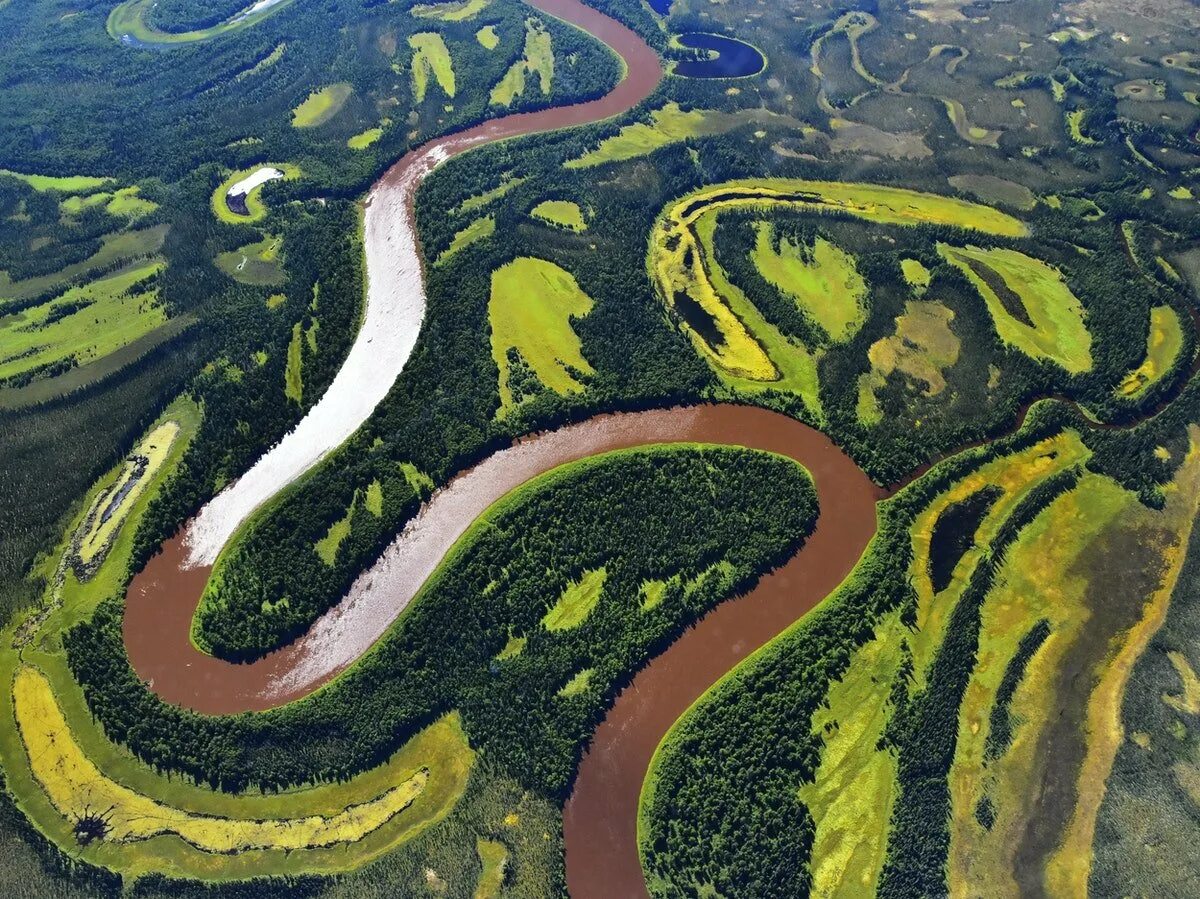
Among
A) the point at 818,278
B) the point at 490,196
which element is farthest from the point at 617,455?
the point at 490,196

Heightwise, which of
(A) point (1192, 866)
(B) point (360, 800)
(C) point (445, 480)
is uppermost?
(C) point (445, 480)

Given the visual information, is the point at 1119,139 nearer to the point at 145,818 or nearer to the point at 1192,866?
the point at 1192,866

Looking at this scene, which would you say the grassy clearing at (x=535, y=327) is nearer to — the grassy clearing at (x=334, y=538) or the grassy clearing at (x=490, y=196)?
the grassy clearing at (x=490, y=196)

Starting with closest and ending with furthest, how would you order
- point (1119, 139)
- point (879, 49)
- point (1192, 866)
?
point (1192, 866)
point (1119, 139)
point (879, 49)

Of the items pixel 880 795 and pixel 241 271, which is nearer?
pixel 880 795

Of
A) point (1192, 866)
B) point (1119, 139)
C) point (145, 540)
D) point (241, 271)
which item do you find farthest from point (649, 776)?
point (1119, 139)

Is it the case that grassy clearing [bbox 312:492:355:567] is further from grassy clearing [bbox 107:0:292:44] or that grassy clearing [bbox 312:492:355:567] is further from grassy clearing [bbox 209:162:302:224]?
grassy clearing [bbox 107:0:292:44]

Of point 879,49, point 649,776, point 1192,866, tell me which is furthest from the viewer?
point 879,49

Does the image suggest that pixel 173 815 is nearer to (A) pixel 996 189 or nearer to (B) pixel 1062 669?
(B) pixel 1062 669
